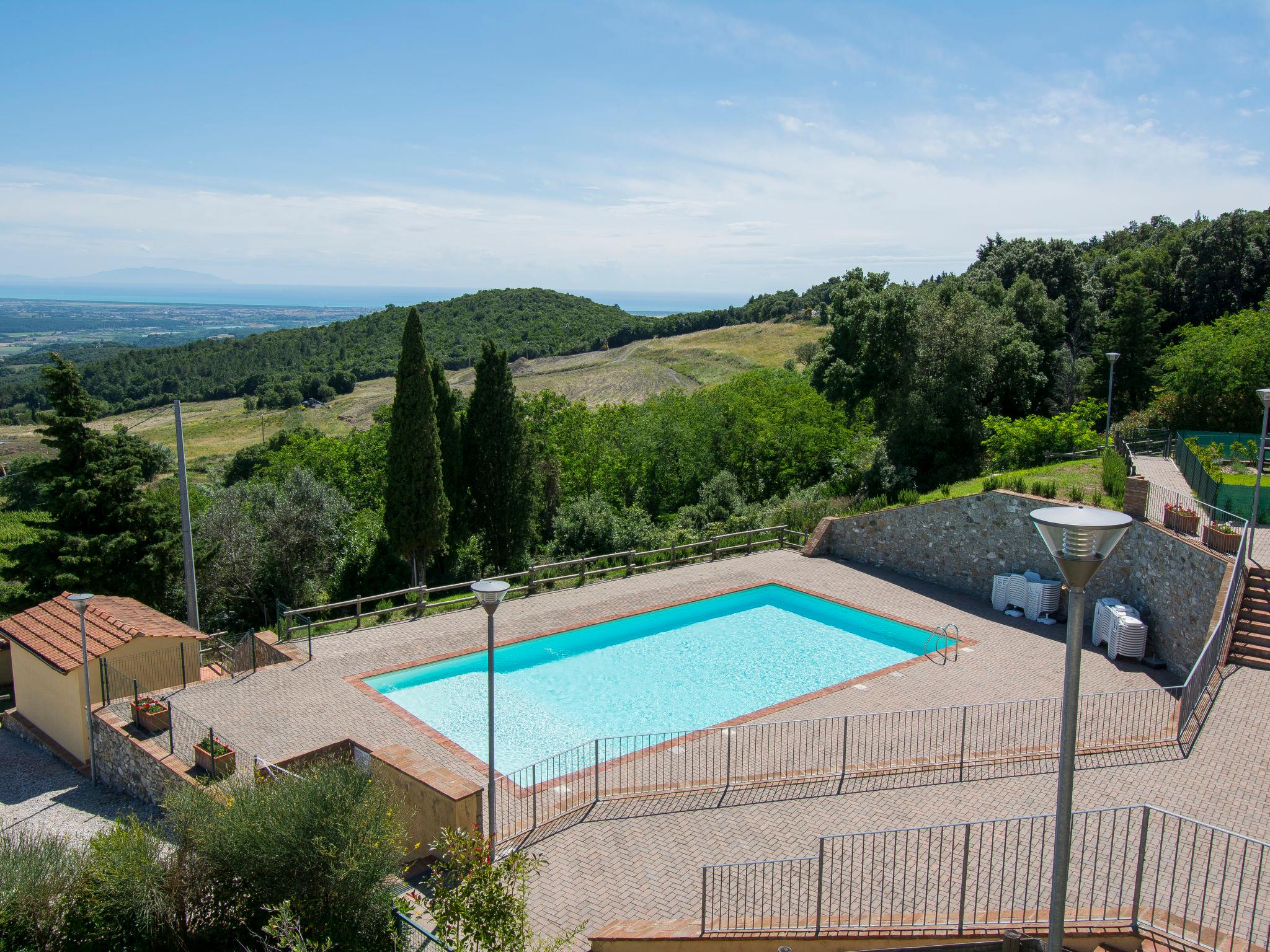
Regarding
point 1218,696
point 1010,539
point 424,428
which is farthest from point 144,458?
point 1218,696

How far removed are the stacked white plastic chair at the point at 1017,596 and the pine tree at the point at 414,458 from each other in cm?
1374

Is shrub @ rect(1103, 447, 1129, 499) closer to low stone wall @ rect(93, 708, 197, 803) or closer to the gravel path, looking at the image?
low stone wall @ rect(93, 708, 197, 803)

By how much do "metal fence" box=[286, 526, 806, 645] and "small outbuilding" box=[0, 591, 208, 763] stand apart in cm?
232

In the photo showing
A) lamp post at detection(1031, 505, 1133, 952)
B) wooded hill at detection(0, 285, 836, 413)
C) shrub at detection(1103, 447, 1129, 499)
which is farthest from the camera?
wooded hill at detection(0, 285, 836, 413)

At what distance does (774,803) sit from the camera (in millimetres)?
10812

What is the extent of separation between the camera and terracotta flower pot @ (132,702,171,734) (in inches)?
508

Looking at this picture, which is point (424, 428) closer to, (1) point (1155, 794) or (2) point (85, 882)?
(2) point (85, 882)

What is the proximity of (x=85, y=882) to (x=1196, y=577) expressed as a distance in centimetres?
1716

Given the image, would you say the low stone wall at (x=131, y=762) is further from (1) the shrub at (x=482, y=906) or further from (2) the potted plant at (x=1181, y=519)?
(2) the potted plant at (x=1181, y=519)

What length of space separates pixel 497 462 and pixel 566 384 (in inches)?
1891

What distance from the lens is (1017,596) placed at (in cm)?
1895

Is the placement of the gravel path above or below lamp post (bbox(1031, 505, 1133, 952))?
below

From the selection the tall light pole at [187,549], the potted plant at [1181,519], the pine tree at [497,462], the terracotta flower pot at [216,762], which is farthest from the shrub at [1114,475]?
the tall light pole at [187,549]

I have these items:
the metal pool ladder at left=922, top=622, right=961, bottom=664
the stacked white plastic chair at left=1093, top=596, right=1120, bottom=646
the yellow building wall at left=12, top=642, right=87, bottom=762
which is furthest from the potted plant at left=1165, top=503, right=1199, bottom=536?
the yellow building wall at left=12, top=642, right=87, bottom=762
